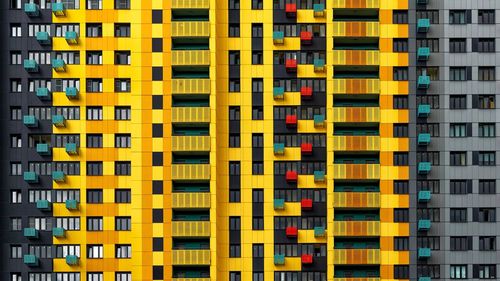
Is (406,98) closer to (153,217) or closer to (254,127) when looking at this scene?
(254,127)

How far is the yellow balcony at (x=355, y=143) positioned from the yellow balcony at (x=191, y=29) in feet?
50.3

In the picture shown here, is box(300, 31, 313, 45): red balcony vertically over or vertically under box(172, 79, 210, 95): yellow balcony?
over

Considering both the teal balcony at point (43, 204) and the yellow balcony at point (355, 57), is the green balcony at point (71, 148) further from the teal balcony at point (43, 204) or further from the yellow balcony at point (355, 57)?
the yellow balcony at point (355, 57)

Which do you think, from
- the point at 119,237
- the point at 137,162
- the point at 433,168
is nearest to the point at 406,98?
the point at 433,168

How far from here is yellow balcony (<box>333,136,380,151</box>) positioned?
53812 mm

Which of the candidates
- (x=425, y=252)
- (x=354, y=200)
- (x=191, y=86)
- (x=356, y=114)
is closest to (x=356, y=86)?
(x=356, y=114)

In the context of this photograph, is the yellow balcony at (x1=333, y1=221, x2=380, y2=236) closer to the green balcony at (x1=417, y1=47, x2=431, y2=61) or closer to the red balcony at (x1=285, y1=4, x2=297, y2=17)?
the green balcony at (x1=417, y1=47, x2=431, y2=61)

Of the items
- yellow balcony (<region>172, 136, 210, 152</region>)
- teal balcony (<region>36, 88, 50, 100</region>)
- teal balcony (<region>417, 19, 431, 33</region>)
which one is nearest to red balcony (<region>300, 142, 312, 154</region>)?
yellow balcony (<region>172, 136, 210, 152</region>)

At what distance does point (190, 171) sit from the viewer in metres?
53.3

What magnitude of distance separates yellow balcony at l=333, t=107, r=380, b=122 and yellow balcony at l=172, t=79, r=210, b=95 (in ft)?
39.1

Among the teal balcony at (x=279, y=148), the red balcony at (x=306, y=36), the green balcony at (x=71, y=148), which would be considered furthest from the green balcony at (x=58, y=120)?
the red balcony at (x=306, y=36)

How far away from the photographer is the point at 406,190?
178ft

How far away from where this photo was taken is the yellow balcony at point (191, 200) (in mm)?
53062

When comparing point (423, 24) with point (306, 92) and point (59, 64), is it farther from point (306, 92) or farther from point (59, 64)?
point (59, 64)
